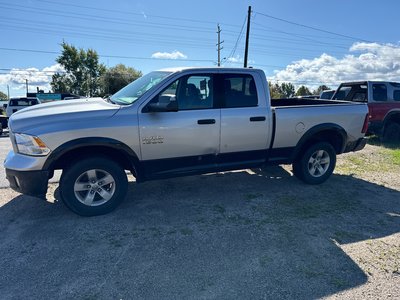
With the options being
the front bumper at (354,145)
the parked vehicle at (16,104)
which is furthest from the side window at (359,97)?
Result: the parked vehicle at (16,104)

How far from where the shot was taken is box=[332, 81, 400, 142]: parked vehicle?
9.24 metres

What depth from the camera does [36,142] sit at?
3.61 meters

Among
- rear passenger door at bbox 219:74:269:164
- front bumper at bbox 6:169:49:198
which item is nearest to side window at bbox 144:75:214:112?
rear passenger door at bbox 219:74:269:164

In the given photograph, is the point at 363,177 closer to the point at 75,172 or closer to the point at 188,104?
the point at 188,104

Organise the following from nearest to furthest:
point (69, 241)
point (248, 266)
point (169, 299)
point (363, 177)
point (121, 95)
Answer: point (169, 299), point (248, 266), point (69, 241), point (121, 95), point (363, 177)

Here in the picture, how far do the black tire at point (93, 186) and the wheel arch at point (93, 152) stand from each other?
0.13 meters

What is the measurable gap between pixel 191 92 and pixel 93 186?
6.36 ft

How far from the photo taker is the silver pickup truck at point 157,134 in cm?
371

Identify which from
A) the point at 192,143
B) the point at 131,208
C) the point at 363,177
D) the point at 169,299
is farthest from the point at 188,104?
the point at 363,177

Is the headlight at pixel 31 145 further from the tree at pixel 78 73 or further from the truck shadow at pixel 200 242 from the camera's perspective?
the tree at pixel 78 73

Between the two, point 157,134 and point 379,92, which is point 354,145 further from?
point 379,92

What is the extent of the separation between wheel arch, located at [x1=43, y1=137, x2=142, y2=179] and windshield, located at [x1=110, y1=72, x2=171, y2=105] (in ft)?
2.20

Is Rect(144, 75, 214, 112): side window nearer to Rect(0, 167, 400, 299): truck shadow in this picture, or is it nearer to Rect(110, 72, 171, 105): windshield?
Rect(110, 72, 171, 105): windshield

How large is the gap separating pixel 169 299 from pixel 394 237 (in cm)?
297
